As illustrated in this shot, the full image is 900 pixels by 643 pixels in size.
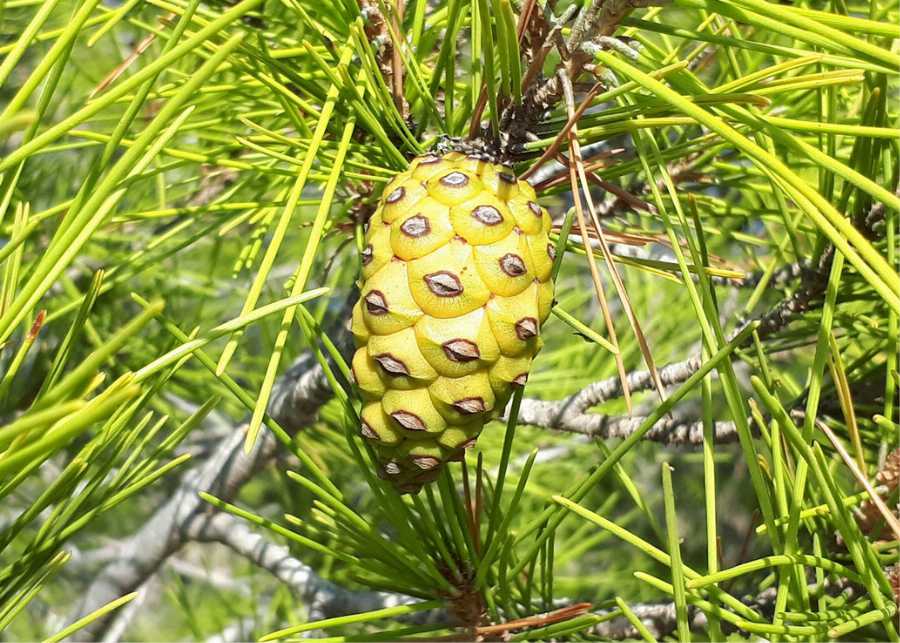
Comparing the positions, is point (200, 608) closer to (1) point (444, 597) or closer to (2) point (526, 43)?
(1) point (444, 597)

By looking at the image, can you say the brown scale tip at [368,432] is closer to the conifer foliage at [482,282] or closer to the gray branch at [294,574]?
the conifer foliage at [482,282]

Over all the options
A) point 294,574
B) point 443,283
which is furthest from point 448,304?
point 294,574

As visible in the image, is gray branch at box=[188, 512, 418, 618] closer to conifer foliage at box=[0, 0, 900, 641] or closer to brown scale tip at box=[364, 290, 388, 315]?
conifer foliage at box=[0, 0, 900, 641]

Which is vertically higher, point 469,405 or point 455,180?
point 455,180

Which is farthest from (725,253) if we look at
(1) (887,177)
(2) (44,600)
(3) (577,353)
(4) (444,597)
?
(2) (44,600)

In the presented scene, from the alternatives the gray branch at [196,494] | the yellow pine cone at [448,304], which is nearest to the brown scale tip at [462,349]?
the yellow pine cone at [448,304]

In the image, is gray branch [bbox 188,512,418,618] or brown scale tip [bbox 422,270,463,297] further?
gray branch [bbox 188,512,418,618]

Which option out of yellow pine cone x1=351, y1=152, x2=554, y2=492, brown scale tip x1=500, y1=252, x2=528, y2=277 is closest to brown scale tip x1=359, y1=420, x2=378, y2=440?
yellow pine cone x1=351, y1=152, x2=554, y2=492

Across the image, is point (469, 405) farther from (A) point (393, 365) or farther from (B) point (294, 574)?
(B) point (294, 574)
